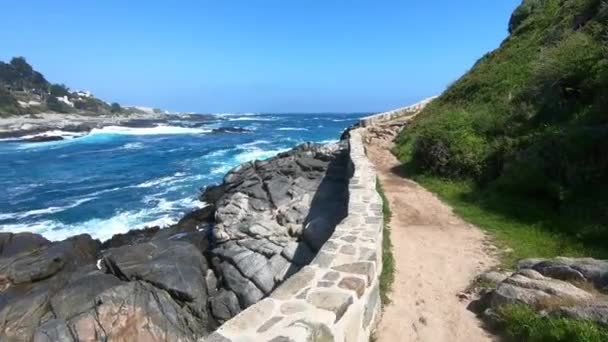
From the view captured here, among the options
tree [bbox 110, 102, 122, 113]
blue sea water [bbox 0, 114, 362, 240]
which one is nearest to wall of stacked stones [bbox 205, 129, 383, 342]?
blue sea water [bbox 0, 114, 362, 240]

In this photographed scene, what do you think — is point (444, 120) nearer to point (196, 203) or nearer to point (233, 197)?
point (233, 197)

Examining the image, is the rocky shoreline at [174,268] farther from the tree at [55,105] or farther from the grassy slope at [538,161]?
the tree at [55,105]

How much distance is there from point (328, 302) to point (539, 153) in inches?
306

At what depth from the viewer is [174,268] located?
9.79 metres

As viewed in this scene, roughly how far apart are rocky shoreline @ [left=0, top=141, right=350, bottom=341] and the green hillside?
138 inches

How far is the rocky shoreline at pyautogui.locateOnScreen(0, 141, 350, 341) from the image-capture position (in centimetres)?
792

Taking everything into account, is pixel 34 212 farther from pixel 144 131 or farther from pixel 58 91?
pixel 58 91

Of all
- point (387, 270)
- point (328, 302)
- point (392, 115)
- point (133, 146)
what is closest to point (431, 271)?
point (387, 270)

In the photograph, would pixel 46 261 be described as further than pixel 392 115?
No

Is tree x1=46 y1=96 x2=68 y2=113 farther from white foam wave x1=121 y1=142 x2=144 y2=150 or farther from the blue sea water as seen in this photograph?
white foam wave x1=121 y1=142 x2=144 y2=150

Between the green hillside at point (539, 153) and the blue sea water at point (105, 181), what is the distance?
11.6 meters

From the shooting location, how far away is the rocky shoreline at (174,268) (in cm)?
792

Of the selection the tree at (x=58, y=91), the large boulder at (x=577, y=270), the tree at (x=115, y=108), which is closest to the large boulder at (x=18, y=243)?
the large boulder at (x=577, y=270)

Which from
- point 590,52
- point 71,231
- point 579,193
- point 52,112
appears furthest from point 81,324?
point 52,112
